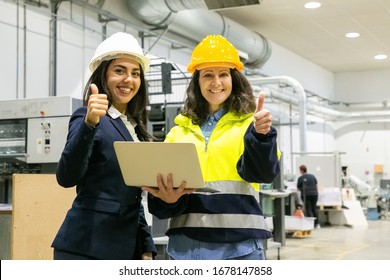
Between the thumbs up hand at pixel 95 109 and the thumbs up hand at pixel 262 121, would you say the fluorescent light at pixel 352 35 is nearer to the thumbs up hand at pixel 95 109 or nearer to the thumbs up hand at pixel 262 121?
the thumbs up hand at pixel 262 121

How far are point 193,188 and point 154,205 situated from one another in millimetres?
144

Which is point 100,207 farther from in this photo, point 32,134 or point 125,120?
point 32,134

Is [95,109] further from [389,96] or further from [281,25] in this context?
[389,96]

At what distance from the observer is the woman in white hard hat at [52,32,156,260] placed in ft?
3.89

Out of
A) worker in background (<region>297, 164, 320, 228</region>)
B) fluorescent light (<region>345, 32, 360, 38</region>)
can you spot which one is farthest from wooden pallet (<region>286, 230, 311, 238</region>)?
fluorescent light (<region>345, 32, 360, 38</region>)

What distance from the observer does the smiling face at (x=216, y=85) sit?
1.33 metres

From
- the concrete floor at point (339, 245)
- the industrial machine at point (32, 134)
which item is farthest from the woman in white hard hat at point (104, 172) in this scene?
the concrete floor at point (339, 245)

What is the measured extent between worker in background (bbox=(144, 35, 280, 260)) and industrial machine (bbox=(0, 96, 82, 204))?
1.73 metres

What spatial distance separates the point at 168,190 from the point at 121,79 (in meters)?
0.30

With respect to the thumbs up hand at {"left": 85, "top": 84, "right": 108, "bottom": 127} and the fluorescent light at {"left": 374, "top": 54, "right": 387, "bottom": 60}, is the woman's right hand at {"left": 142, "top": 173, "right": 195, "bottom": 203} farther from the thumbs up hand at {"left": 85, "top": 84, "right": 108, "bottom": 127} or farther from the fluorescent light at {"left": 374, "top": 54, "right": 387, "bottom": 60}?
the fluorescent light at {"left": 374, "top": 54, "right": 387, "bottom": 60}

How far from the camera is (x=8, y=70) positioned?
439 cm

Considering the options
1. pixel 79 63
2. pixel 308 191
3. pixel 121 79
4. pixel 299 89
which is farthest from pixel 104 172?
pixel 308 191

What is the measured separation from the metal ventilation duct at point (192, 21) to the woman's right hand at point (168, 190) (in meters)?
3.44

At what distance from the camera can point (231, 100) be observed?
134cm
